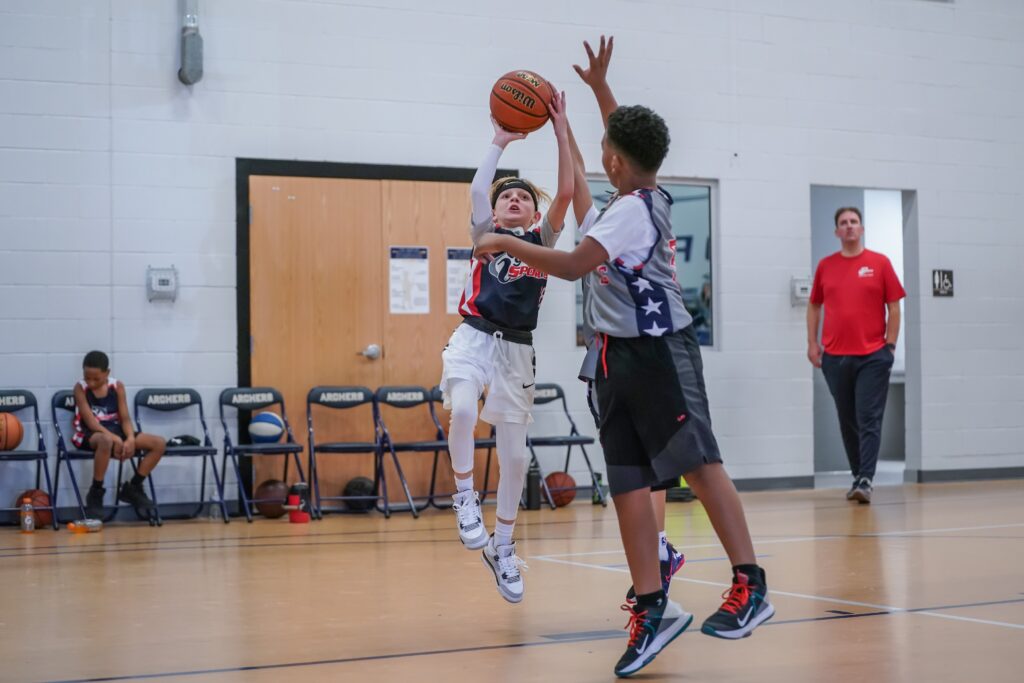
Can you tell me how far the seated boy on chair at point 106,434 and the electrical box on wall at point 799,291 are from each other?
4.98m

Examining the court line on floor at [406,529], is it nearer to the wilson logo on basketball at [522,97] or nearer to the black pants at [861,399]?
the black pants at [861,399]

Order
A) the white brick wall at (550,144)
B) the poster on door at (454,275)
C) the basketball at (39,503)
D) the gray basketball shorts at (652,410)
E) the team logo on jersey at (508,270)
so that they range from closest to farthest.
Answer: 1. the gray basketball shorts at (652,410)
2. the team logo on jersey at (508,270)
3. the basketball at (39,503)
4. the white brick wall at (550,144)
5. the poster on door at (454,275)

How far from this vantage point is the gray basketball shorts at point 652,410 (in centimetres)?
312

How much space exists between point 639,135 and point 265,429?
540 cm

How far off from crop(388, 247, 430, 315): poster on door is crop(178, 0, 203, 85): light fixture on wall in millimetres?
1776

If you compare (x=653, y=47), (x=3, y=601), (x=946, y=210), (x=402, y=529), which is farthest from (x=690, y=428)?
(x=946, y=210)

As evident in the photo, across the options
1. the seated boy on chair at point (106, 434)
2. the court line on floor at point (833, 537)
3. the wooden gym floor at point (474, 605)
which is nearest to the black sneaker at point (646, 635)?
the wooden gym floor at point (474, 605)

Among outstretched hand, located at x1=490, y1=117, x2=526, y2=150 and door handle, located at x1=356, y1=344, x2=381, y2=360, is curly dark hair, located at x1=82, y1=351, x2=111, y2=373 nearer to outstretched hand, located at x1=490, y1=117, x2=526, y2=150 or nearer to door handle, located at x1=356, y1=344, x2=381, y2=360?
door handle, located at x1=356, y1=344, x2=381, y2=360

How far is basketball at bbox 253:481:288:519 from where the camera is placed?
8.08 meters

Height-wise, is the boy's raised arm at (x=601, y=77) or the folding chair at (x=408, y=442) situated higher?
the boy's raised arm at (x=601, y=77)

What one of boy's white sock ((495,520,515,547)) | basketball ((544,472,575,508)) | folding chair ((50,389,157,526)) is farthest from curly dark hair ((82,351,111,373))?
boy's white sock ((495,520,515,547))

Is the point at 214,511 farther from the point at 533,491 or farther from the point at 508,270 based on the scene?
the point at 508,270

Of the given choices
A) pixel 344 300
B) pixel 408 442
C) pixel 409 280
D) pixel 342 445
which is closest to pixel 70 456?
pixel 342 445

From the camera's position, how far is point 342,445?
8148mm
